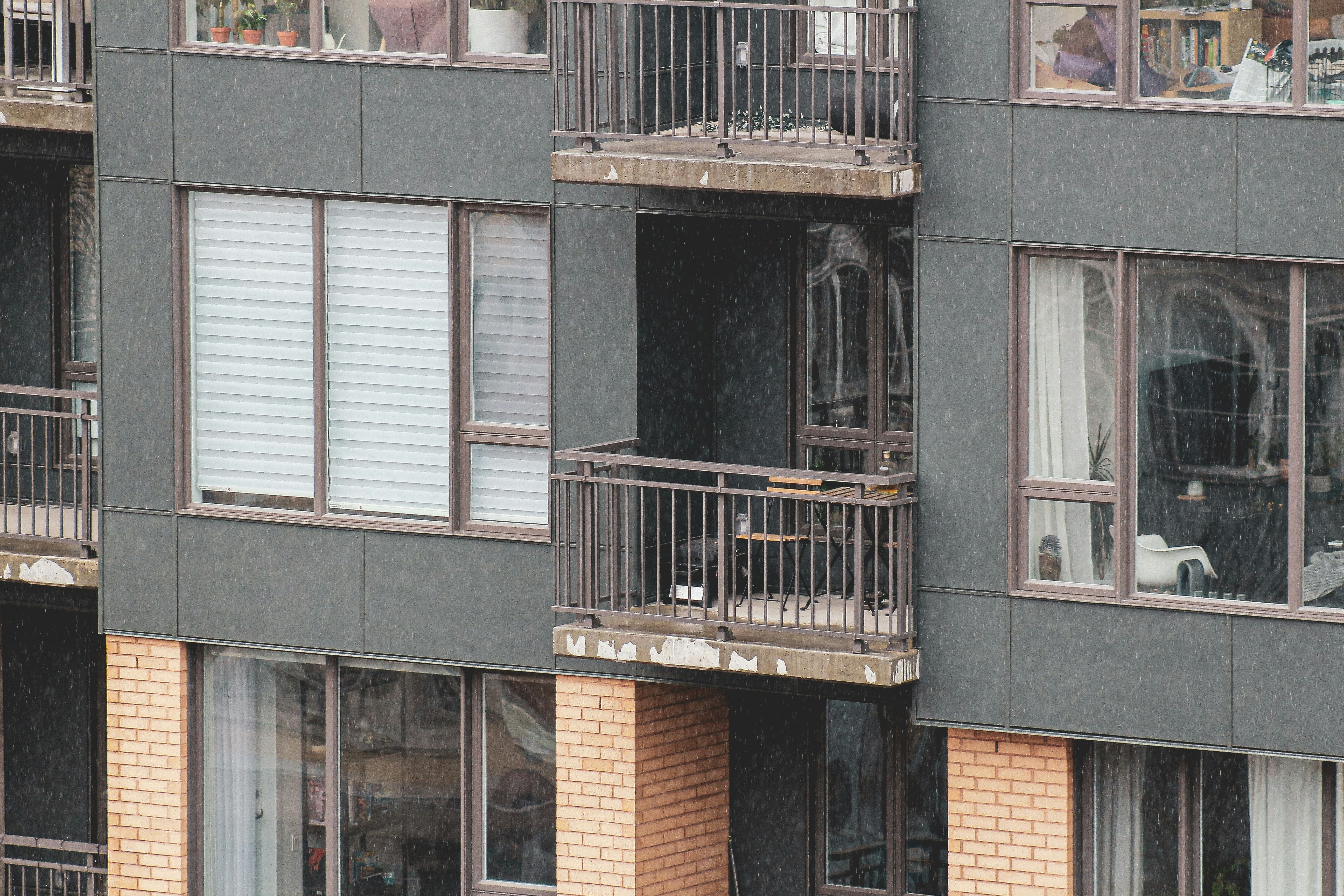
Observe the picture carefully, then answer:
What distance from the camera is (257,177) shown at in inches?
683

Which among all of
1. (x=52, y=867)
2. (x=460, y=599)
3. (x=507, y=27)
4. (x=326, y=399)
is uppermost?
(x=507, y=27)

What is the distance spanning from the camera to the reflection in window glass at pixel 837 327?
17.2 m

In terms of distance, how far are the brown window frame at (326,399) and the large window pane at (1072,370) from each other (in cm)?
310

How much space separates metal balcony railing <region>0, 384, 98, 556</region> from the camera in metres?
18.3

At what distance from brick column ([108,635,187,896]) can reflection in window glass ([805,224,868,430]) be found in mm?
4685

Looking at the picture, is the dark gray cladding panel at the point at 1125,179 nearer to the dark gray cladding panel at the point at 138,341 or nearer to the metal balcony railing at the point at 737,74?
the metal balcony railing at the point at 737,74

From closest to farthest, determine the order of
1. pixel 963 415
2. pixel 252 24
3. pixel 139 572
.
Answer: pixel 963 415, pixel 252 24, pixel 139 572

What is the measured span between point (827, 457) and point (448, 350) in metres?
2.55

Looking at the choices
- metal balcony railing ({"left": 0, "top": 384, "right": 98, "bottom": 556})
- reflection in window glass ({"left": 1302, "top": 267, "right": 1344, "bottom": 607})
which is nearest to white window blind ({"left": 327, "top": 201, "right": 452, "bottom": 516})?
metal balcony railing ({"left": 0, "top": 384, "right": 98, "bottom": 556})

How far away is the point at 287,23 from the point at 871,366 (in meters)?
4.37

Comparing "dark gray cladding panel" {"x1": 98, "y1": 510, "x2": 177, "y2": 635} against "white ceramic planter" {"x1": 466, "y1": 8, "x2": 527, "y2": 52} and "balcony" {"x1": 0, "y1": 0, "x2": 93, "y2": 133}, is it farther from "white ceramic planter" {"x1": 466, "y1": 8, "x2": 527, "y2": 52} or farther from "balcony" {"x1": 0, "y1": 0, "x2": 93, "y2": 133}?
"white ceramic planter" {"x1": 466, "y1": 8, "x2": 527, "y2": 52}

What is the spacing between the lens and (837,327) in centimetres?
1736

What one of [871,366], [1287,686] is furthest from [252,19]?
[1287,686]

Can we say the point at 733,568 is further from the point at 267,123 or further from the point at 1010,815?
the point at 267,123
